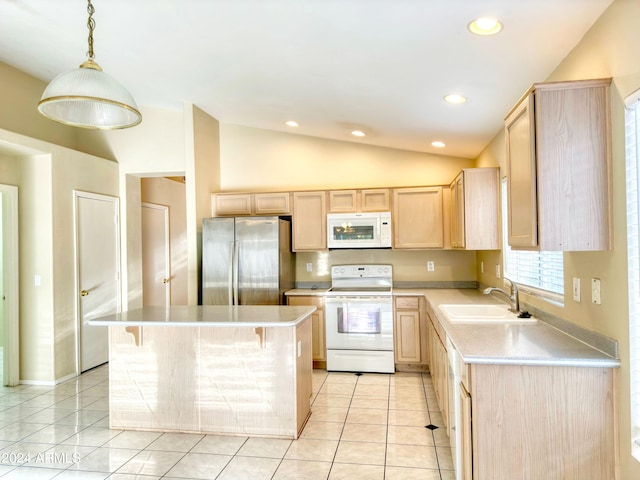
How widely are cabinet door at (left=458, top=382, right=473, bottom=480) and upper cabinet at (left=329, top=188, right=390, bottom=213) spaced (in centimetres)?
288

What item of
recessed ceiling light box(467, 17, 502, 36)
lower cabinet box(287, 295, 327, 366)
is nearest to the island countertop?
lower cabinet box(287, 295, 327, 366)

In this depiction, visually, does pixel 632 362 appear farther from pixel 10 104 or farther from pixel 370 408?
pixel 10 104

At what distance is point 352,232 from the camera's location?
4.73m

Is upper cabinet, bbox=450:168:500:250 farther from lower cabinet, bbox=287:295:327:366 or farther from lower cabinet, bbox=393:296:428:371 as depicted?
lower cabinet, bbox=287:295:327:366

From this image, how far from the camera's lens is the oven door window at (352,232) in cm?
469

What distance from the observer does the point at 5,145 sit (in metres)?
3.85

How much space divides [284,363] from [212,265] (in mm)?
1960

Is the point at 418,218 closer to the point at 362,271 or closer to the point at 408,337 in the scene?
the point at 362,271

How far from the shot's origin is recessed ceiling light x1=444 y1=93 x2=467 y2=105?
2.96 meters

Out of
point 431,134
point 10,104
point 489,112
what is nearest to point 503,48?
point 489,112

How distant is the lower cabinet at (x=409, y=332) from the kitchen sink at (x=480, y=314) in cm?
96

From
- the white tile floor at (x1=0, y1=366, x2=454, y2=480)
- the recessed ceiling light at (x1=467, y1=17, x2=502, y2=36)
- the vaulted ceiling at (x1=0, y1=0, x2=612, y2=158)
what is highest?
the vaulted ceiling at (x1=0, y1=0, x2=612, y2=158)

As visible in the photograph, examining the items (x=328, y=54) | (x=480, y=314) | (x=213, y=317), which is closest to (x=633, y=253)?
(x=480, y=314)

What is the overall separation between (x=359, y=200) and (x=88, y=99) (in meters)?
3.13
